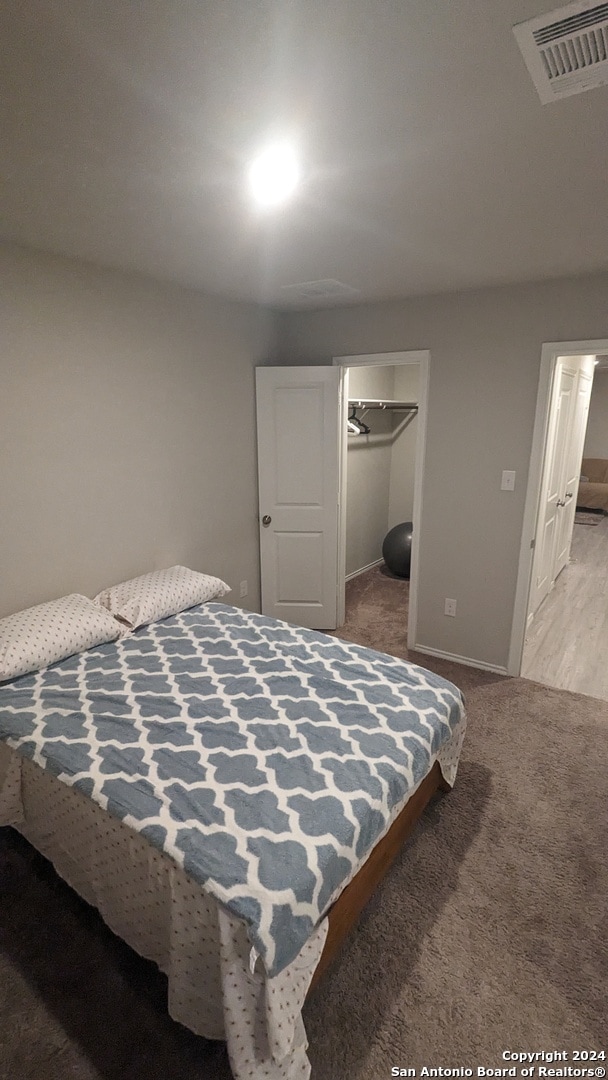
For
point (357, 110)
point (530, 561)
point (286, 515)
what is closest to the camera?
point (357, 110)

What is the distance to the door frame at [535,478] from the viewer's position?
2.73 meters

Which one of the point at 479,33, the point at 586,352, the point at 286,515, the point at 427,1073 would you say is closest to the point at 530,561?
the point at 586,352

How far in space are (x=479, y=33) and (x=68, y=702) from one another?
223 centimetres

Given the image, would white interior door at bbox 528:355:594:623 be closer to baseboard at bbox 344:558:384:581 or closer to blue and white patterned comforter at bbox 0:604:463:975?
baseboard at bbox 344:558:384:581

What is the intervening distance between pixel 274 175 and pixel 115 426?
159cm

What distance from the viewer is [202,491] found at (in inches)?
129

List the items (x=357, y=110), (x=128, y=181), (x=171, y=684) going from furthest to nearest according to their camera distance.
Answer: (x=171, y=684) < (x=128, y=181) < (x=357, y=110)

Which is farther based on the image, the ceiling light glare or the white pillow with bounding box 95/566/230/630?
the white pillow with bounding box 95/566/230/630

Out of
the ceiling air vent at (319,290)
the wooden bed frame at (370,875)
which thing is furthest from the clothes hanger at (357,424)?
the wooden bed frame at (370,875)

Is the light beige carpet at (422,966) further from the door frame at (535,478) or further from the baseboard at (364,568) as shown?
the baseboard at (364,568)

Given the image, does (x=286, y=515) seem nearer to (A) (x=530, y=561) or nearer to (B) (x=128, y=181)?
(A) (x=530, y=561)

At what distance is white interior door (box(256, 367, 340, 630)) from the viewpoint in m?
3.52

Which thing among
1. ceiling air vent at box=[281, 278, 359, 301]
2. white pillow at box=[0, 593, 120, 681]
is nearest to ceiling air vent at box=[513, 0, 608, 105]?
ceiling air vent at box=[281, 278, 359, 301]

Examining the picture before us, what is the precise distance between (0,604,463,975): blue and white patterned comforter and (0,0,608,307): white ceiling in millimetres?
1791
